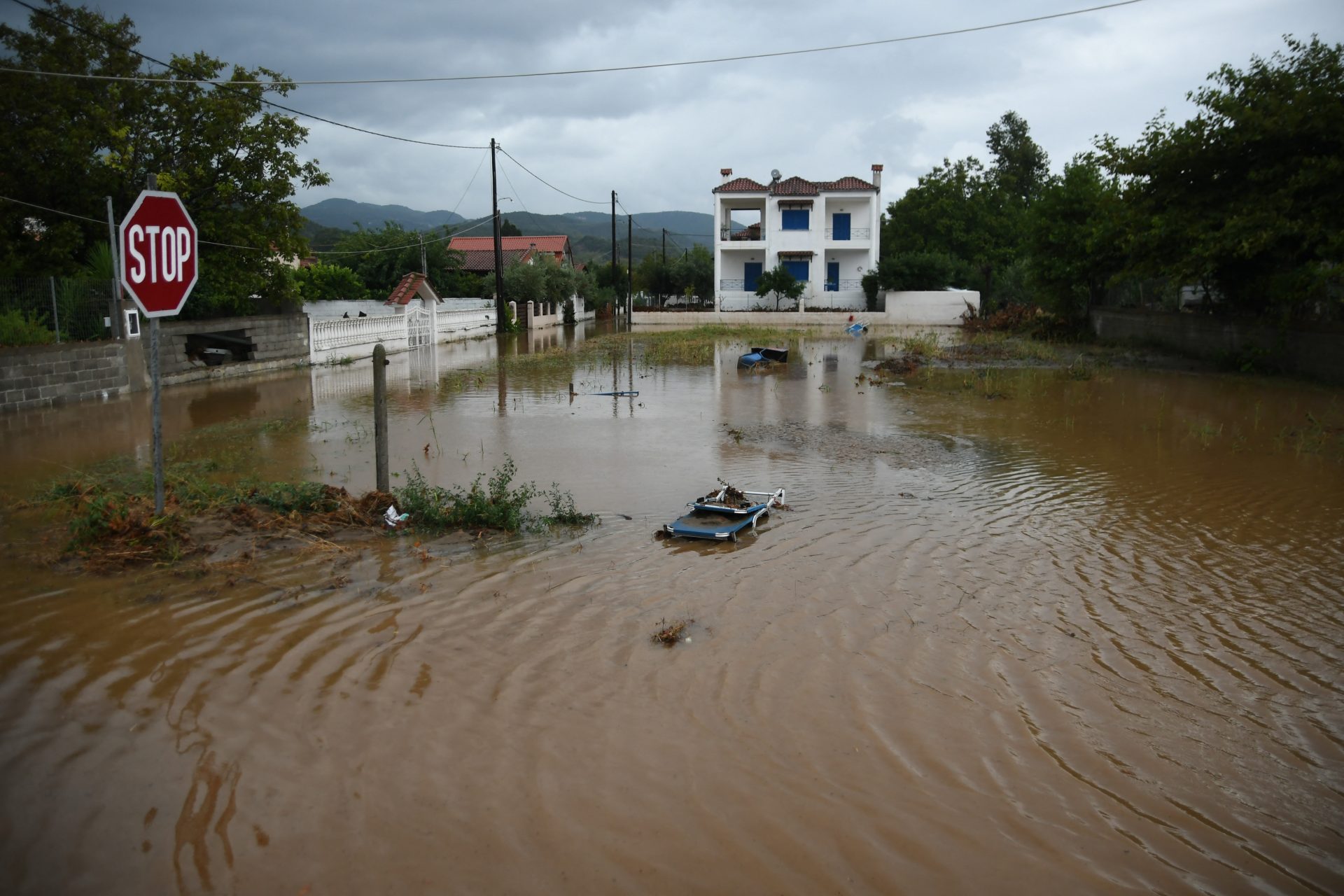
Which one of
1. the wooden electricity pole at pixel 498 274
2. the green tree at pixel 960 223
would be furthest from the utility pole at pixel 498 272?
the green tree at pixel 960 223

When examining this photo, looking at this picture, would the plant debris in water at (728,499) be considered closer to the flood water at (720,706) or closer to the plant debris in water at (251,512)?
the flood water at (720,706)

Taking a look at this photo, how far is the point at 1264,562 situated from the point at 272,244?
23.5m

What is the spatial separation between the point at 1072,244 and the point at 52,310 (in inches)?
1139

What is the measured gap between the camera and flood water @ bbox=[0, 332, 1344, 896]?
3.46m

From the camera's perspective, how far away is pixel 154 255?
20.9 feet

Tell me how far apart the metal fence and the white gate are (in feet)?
45.0

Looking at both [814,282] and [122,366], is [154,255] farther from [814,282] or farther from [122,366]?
[814,282]

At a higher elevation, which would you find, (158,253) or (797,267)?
(797,267)

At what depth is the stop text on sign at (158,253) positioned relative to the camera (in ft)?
20.4

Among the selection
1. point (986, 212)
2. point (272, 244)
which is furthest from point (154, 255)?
point (986, 212)

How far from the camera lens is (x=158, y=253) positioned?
A: 638 centimetres

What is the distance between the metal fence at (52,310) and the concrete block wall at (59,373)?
1.16ft

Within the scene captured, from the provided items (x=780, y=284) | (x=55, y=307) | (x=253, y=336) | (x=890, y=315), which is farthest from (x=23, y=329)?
(x=890, y=315)

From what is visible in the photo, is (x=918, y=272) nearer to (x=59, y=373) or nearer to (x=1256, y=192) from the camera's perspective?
(x=1256, y=192)
